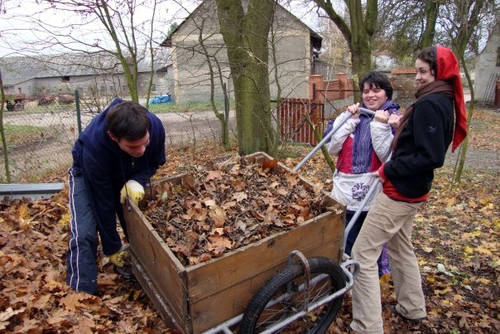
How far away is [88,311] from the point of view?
2271mm

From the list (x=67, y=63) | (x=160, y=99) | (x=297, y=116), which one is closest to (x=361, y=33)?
(x=297, y=116)

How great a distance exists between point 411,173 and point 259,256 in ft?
3.75

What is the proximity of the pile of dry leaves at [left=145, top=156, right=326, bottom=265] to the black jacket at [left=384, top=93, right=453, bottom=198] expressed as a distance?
1.82 feet

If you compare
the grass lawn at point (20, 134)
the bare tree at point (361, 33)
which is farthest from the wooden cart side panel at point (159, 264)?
the grass lawn at point (20, 134)

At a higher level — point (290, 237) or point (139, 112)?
point (139, 112)

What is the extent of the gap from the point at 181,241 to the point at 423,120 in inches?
64.8

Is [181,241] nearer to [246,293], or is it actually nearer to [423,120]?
[246,293]

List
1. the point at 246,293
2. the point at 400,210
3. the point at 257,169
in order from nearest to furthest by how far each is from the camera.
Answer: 1. the point at 246,293
2. the point at 400,210
3. the point at 257,169

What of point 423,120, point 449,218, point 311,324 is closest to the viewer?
point 423,120

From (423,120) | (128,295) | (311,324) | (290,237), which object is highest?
(423,120)

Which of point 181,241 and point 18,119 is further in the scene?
point 18,119

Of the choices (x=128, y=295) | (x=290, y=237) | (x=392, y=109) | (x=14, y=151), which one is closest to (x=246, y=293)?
(x=290, y=237)

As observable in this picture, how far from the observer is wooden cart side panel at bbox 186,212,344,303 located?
5.93 feet

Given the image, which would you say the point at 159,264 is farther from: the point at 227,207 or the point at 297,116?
the point at 297,116
